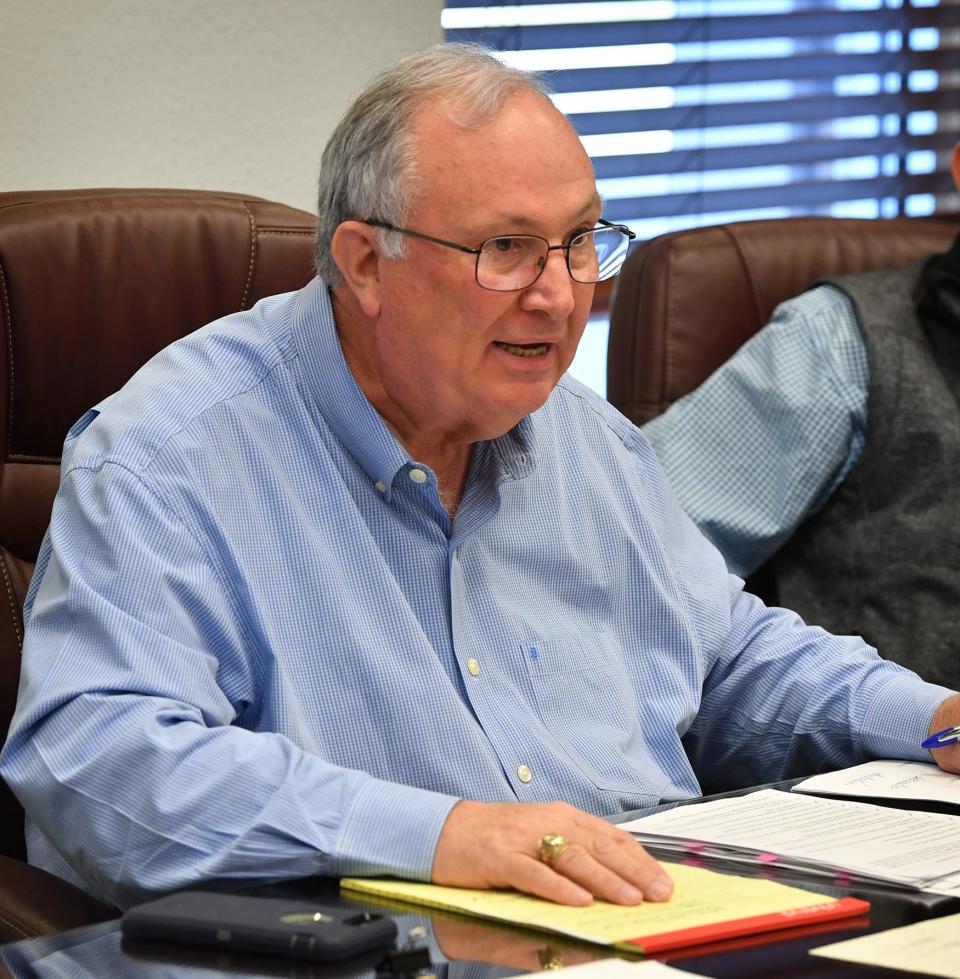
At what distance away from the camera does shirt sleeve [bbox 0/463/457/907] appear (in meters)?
1.01

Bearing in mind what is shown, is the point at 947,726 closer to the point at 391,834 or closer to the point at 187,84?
the point at 391,834

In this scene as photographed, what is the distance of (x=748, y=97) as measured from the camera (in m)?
3.20

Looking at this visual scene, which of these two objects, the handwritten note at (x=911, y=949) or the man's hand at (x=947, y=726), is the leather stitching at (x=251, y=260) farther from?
the handwritten note at (x=911, y=949)

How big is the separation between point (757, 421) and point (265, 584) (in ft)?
3.24

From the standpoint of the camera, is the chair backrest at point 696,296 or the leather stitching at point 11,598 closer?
the leather stitching at point 11,598

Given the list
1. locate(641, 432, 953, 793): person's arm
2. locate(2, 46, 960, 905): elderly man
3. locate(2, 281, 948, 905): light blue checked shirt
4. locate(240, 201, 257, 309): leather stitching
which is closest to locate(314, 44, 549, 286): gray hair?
locate(2, 46, 960, 905): elderly man

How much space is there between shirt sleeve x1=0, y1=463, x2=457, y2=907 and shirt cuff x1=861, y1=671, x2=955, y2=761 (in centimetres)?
53

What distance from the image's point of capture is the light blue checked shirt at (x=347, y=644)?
1038mm

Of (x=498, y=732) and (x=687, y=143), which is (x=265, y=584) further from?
(x=687, y=143)

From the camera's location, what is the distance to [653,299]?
6.79 feet

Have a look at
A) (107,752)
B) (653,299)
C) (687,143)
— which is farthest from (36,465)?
(687,143)

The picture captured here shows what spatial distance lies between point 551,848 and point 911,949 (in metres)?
0.23

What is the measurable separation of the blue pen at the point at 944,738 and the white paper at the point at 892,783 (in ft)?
0.08

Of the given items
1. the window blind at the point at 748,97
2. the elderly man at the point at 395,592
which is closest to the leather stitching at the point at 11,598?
the elderly man at the point at 395,592
